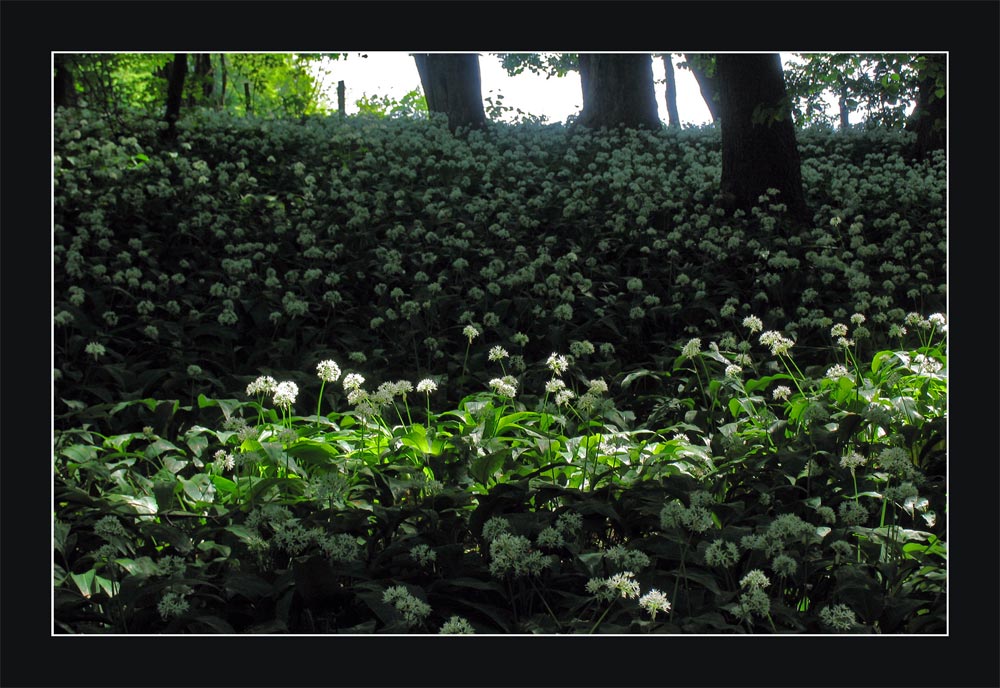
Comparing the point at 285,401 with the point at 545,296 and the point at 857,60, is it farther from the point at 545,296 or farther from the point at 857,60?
the point at 857,60

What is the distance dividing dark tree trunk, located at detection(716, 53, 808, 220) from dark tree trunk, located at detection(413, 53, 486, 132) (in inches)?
→ 176

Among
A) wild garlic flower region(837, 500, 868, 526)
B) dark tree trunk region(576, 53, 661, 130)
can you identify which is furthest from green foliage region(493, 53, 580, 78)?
wild garlic flower region(837, 500, 868, 526)

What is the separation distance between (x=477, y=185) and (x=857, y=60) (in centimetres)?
363

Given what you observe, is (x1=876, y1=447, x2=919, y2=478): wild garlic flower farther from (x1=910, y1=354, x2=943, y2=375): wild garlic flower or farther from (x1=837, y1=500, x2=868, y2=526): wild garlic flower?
(x1=910, y1=354, x2=943, y2=375): wild garlic flower

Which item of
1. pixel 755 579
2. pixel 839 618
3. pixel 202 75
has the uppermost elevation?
pixel 202 75

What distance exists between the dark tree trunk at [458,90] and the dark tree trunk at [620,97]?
1473mm

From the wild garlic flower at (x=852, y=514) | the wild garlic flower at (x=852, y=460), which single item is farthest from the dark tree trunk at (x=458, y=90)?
the wild garlic flower at (x=852, y=514)

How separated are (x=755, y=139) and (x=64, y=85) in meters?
6.73

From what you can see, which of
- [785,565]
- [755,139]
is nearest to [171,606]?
[785,565]

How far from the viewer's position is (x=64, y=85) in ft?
27.6

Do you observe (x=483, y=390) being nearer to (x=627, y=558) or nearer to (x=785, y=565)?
(x=627, y=558)

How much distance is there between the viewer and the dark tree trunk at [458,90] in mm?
10852

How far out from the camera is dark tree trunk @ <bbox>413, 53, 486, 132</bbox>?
1085 cm

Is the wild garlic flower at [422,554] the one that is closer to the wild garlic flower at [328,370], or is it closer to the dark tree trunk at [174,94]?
the wild garlic flower at [328,370]
